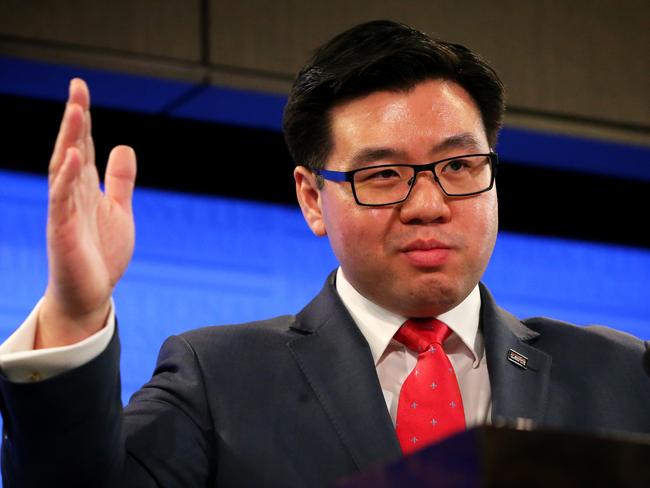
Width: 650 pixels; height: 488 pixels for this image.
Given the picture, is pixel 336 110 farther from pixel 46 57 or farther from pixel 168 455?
pixel 46 57

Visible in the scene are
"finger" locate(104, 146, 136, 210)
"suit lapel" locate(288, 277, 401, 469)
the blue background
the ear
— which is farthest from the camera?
the blue background

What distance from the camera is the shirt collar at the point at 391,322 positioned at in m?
2.09

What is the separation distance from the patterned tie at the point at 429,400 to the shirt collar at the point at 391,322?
4 centimetres

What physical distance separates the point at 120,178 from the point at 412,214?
523 millimetres

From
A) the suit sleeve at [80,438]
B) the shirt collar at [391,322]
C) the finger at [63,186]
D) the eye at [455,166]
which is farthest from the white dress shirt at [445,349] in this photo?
the finger at [63,186]

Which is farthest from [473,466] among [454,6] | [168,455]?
[454,6]

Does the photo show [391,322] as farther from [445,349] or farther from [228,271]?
[228,271]

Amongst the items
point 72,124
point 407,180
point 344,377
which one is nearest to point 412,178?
point 407,180

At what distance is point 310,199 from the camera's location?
2.32 meters

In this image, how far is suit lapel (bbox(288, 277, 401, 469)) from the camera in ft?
6.25

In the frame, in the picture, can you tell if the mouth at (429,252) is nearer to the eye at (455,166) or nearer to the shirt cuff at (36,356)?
the eye at (455,166)

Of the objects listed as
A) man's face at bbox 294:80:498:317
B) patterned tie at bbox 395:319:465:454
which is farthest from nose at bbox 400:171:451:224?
patterned tie at bbox 395:319:465:454

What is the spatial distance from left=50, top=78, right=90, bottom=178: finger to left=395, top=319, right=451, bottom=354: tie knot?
0.73 m

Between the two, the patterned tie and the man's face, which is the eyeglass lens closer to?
the man's face
